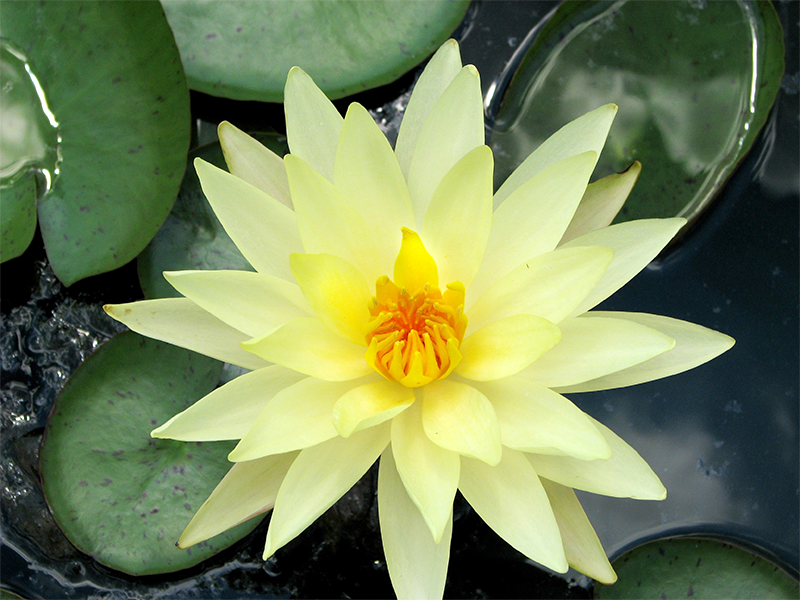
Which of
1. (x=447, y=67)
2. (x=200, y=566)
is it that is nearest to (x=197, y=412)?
(x=200, y=566)

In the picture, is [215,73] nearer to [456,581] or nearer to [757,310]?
[456,581]

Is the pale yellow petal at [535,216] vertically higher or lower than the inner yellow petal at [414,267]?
higher

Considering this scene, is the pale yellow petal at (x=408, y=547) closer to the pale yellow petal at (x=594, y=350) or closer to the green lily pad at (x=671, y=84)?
the pale yellow petal at (x=594, y=350)

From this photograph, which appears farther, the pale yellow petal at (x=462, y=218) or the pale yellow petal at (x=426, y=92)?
the pale yellow petal at (x=426, y=92)

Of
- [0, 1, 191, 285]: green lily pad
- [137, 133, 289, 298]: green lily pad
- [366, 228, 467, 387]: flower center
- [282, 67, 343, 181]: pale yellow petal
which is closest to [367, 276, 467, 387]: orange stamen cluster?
[366, 228, 467, 387]: flower center

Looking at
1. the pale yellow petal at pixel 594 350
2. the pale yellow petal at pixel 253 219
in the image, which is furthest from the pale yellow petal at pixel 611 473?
the pale yellow petal at pixel 253 219

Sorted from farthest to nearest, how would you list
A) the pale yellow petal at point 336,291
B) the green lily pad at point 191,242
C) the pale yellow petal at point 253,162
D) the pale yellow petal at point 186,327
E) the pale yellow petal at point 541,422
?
the green lily pad at point 191,242 → the pale yellow petal at point 253,162 → the pale yellow petal at point 186,327 → the pale yellow petal at point 336,291 → the pale yellow petal at point 541,422

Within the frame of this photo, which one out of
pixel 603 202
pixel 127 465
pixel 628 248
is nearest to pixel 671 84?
pixel 603 202

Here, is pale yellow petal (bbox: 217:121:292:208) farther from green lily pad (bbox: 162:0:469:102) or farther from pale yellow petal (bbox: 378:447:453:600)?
pale yellow petal (bbox: 378:447:453:600)
